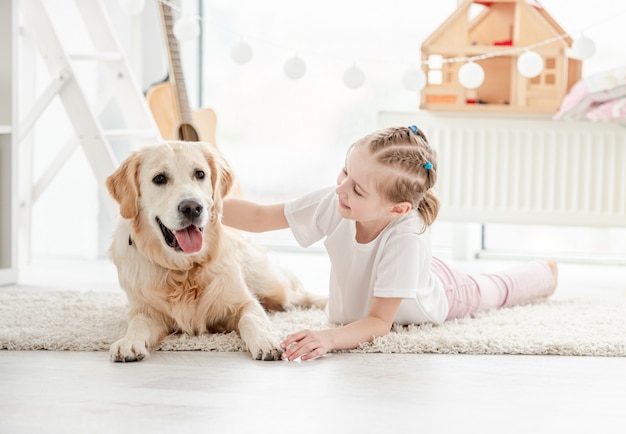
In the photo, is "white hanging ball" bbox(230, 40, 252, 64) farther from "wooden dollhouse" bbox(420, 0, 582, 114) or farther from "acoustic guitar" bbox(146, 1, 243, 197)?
"wooden dollhouse" bbox(420, 0, 582, 114)

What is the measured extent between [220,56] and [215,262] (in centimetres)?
244

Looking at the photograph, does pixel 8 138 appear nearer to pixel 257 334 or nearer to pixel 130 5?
pixel 130 5

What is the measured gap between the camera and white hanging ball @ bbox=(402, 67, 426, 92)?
3426mm

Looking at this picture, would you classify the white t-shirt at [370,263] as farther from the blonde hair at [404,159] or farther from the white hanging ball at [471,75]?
the white hanging ball at [471,75]

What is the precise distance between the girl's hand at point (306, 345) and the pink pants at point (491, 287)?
1.74 feet

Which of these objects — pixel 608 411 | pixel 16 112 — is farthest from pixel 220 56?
pixel 608 411

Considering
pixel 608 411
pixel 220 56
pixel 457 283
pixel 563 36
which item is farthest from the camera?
pixel 220 56

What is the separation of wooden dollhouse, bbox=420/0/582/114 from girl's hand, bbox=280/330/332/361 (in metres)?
1.97

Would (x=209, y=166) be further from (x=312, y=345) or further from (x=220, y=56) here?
(x=220, y=56)

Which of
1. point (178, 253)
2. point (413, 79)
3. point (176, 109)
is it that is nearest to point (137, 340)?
point (178, 253)

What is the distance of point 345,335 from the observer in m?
1.97

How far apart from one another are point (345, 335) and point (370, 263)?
233 millimetres

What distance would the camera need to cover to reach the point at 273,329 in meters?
2.18

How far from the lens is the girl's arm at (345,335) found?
189 cm
